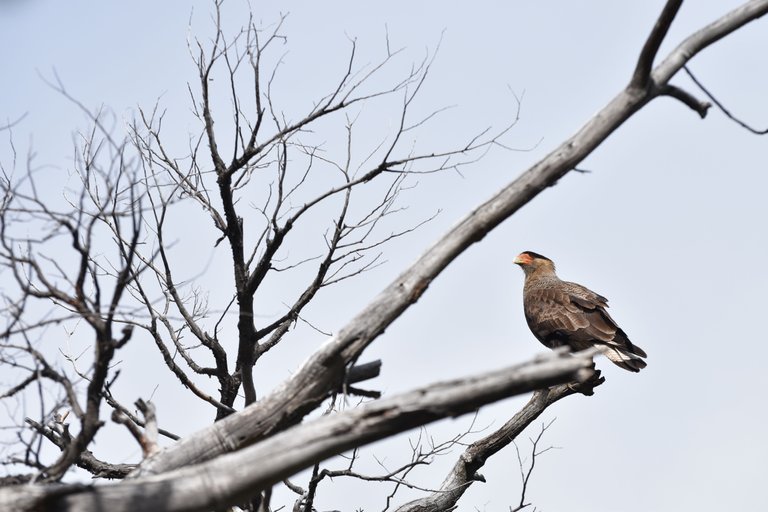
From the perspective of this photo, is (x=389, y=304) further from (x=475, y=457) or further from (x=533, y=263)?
(x=533, y=263)

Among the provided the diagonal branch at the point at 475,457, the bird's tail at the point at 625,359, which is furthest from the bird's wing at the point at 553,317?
the diagonal branch at the point at 475,457

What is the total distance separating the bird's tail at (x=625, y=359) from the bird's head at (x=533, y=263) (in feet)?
8.08

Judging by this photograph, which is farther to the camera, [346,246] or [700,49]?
[346,246]

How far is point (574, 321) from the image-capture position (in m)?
8.19

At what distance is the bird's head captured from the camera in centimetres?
1001

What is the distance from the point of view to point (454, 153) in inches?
227

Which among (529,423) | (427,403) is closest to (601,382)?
(529,423)

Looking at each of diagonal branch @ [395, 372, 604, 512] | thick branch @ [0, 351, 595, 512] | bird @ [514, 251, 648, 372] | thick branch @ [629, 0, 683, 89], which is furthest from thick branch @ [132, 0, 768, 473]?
bird @ [514, 251, 648, 372]

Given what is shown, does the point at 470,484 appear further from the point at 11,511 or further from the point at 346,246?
the point at 11,511

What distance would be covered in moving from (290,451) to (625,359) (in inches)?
201

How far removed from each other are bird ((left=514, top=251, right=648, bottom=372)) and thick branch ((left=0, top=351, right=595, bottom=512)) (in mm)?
4474

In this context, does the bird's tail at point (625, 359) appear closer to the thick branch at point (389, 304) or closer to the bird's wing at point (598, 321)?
the bird's wing at point (598, 321)

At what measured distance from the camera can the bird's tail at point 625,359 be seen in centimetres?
732

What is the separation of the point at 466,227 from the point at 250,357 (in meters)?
2.36
